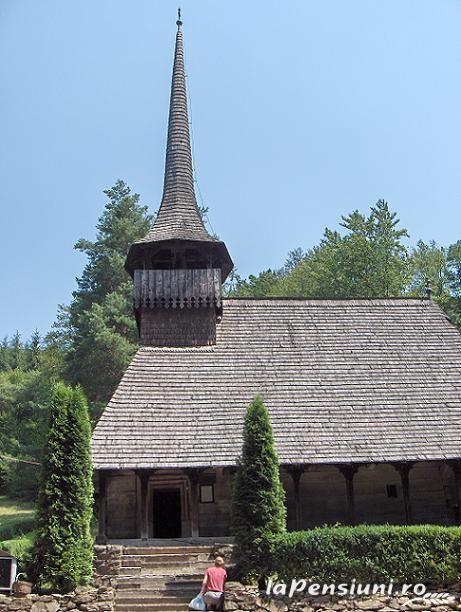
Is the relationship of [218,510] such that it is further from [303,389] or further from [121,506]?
[303,389]

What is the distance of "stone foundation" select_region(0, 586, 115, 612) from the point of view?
12.1 metres

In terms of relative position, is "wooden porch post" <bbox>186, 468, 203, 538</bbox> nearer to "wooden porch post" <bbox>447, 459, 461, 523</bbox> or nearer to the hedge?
the hedge

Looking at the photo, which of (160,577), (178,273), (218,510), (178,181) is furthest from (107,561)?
(178,181)

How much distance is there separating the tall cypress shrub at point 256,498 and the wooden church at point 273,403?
1765 millimetres

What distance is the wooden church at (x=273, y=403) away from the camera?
15.9 metres

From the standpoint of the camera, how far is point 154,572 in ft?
45.3

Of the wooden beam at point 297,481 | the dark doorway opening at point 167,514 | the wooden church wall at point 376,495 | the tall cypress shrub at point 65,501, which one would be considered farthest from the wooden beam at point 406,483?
the tall cypress shrub at point 65,501

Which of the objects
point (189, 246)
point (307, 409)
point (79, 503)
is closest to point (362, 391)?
point (307, 409)

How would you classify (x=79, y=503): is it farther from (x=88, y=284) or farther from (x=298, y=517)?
(x=88, y=284)

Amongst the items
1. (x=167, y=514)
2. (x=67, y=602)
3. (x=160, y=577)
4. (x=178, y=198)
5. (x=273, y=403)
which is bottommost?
(x=67, y=602)

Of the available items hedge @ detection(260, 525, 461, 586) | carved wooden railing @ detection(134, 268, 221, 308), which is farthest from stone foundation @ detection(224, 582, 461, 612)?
carved wooden railing @ detection(134, 268, 221, 308)

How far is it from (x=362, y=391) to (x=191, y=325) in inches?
206

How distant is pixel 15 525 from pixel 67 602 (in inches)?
761

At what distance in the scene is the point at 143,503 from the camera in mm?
15766
